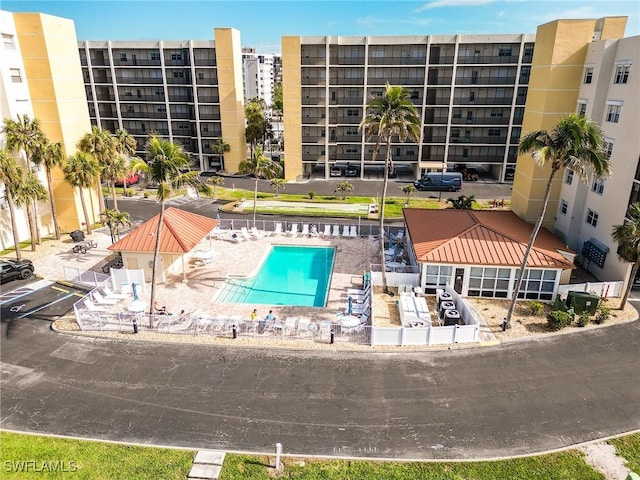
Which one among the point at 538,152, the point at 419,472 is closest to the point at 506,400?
the point at 419,472

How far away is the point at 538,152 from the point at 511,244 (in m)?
9.21

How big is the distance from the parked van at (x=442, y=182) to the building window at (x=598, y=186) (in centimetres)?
2743

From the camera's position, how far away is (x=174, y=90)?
70375 mm

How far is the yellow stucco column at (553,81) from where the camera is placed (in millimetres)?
34000

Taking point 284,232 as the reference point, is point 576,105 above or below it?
above

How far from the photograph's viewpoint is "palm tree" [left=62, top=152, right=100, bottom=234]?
126ft

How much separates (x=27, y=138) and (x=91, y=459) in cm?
2958

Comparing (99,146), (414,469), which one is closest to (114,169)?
(99,146)

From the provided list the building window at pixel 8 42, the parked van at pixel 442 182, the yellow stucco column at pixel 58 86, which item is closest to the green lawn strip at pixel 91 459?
the yellow stucco column at pixel 58 86

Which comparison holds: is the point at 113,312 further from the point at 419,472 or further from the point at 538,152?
the point at 538,152

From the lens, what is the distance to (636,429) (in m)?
18.1

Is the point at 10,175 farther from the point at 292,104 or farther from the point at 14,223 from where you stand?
the point at 292,104

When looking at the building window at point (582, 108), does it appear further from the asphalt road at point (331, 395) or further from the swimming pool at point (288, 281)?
the swimming pool at point (288, 281)

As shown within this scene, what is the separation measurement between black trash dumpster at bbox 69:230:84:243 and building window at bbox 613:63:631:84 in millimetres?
46030
